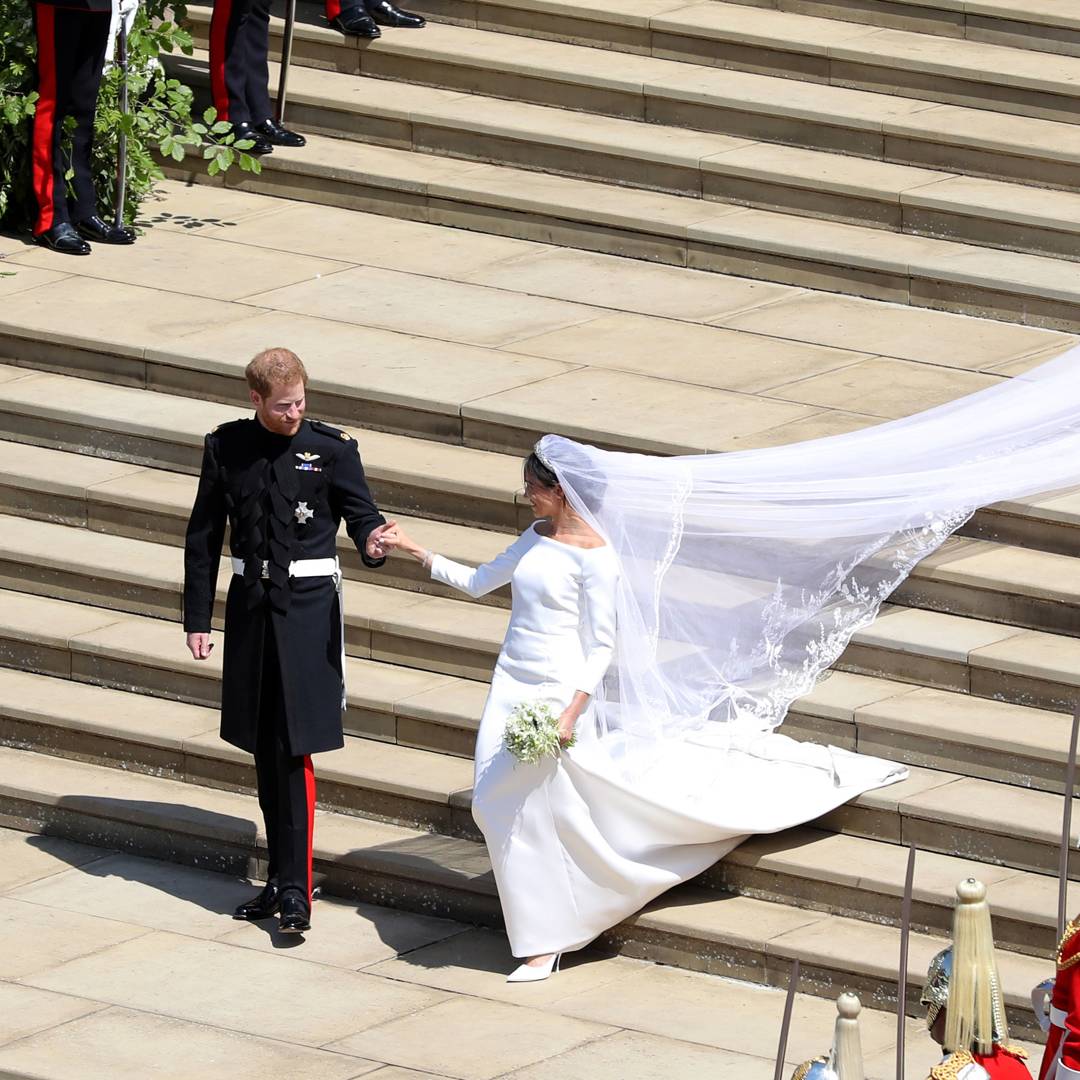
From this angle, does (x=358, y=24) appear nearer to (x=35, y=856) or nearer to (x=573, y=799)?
(x=35, y=856)

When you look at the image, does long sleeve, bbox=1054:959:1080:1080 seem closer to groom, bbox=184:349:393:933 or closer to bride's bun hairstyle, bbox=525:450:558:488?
bride's bun hairstyle, bbox=525:450:558:488

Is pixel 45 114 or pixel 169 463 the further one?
pixel 45 114

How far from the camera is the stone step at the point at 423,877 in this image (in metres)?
7.67

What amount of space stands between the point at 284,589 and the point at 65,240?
15.4ft

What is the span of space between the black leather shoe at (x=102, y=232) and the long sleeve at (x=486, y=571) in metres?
4.83

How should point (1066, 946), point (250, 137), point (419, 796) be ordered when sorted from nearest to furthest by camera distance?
point (1066, 946)
point (419, 796)
point (250, 137)

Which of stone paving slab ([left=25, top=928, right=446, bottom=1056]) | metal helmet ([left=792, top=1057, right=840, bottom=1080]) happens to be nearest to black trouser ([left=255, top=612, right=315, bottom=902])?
stone paving slab ([left=25, top=928, right=446, bottom=1056])

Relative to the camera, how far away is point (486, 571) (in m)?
7.98

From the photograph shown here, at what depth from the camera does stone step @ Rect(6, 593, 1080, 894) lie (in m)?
7.93

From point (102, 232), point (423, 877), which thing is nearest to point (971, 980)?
point (423, 877)

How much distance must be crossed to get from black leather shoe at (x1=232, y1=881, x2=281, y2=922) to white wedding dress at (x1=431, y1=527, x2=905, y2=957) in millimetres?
773

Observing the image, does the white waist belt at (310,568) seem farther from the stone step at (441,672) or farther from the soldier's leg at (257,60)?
the soldier's leg at (257,60)

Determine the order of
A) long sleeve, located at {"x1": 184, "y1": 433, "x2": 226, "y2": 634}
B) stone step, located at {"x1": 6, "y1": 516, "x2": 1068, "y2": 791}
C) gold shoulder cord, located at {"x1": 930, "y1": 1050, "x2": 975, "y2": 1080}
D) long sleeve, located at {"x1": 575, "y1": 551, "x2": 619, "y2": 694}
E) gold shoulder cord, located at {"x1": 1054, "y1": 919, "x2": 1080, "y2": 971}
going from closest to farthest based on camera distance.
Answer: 1. gold shoulder cord, located at {"x1": 930, "y1": 1050, "x2": 975, "y2": 1080}
2. gold shoulder cord, located at {"x1": 1054, "y1": 919, "x2": 1080, "y2": 971}
3. long sleeve, located at {"x1": 575, "y1": 551, "x2": 619, "y2": 694}
4. long sleeve, located at {"x1": 184, "y1": 433, "x2": 226, "y2": 634}
5. stone step, located at {"x1": 6, "y1": 516, "x2": 1068, "y2": 791}

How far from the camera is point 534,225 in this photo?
1240 centimetres
